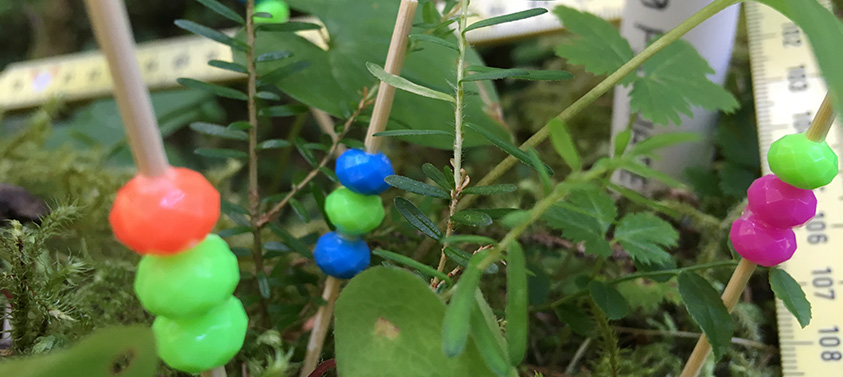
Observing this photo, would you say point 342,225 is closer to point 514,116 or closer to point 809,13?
point 809,13

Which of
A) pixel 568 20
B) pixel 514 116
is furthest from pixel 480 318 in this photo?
pixel 514 116

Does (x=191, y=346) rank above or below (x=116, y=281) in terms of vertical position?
above

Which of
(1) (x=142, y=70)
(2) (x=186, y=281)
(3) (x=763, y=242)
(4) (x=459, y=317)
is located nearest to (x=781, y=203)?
(3) (x=763, y=242)

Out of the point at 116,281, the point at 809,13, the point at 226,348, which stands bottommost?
the point at 116,281

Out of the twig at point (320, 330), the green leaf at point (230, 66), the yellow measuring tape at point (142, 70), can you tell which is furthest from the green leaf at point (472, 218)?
the yellow measuring tape at point (142, 70)

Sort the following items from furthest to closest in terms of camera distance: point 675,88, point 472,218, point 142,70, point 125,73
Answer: point 142,70
point 675,88
point 472,218
point 125,73

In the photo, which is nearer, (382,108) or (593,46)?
(382,108)

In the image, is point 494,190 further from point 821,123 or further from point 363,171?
point 821,123
